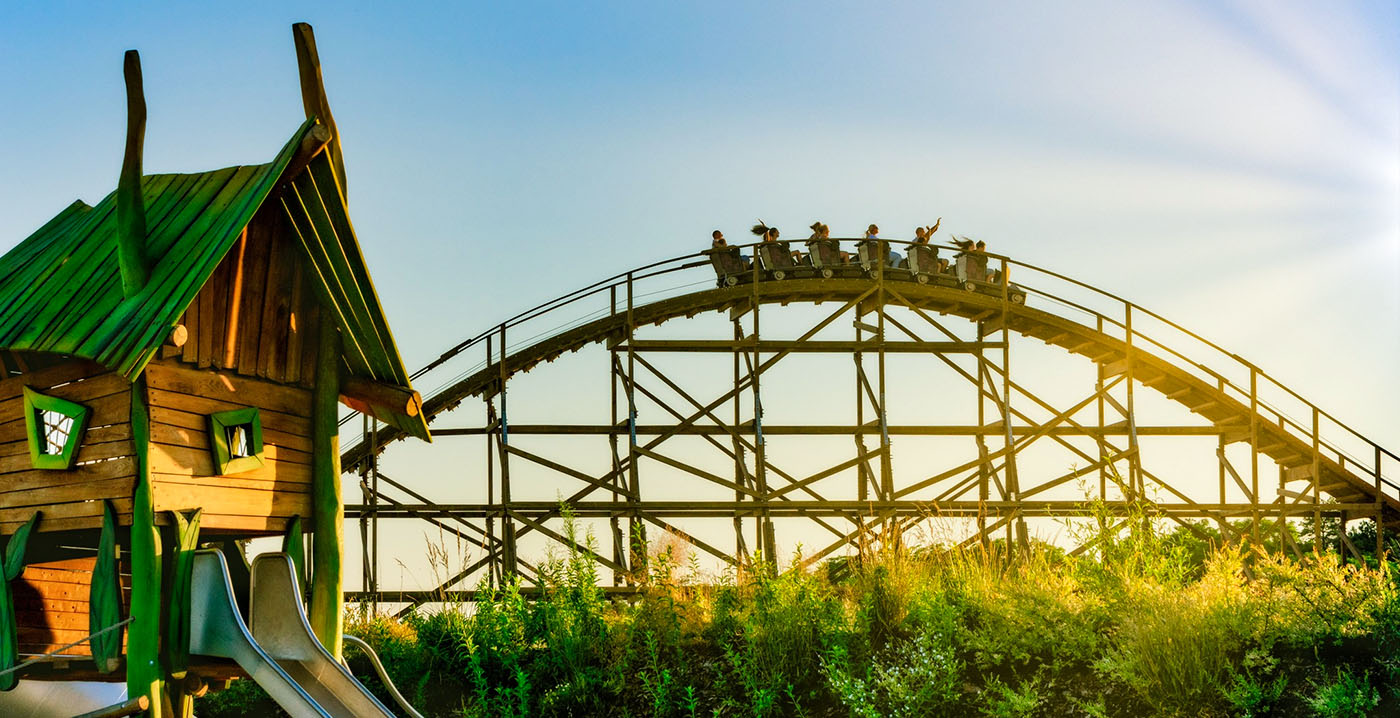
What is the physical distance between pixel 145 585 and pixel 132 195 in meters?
2.67

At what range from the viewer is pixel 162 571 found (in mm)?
9305

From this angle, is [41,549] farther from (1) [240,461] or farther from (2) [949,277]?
(2) [949,277]

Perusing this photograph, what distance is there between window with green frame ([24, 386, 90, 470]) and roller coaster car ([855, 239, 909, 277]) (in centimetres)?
1503

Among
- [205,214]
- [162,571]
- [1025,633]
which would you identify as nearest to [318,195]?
[205,214]

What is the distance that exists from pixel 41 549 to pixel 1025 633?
7.87 metres

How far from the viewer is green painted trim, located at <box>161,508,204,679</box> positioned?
9.35 m

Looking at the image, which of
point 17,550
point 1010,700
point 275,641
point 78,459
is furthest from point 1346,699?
point 17,550

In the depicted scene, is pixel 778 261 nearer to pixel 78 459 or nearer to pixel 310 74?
pixel 310 74

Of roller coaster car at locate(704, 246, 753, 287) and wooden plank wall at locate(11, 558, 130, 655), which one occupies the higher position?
roller coaster car at locate(704, 246, 753, 287)

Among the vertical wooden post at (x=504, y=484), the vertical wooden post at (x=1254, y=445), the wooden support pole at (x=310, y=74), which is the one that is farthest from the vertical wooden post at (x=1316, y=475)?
the wooden support pole at (x=310, y=74)

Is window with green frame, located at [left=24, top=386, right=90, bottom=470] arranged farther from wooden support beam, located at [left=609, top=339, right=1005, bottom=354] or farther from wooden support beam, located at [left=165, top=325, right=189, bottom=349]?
wooden support beam, located at [left=609, top=339, right=1005, bottom=354]

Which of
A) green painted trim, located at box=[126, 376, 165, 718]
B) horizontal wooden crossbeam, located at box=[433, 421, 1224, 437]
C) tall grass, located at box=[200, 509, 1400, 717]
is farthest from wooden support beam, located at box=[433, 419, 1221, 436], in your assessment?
green painted trim, located at box=[126, 376, 165, 718]

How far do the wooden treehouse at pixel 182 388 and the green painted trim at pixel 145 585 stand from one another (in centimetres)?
1

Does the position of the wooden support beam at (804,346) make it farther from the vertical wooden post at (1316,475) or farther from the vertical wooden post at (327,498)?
the vertical wooden post at (327,498)
